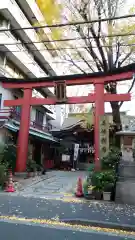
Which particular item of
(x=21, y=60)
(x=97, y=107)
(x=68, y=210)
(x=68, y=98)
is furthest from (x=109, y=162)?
(x=21, y=60)

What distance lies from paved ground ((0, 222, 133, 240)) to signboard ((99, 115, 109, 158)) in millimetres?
7184

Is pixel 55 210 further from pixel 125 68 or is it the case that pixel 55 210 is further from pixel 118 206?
pixel 125 68

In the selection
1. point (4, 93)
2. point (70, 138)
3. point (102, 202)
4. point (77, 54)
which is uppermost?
point (77, 54)

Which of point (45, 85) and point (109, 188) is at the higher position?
point (45, 85)

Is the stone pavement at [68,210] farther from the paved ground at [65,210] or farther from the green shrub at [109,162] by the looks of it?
the green shrub at [109,162]

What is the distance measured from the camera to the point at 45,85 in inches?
676

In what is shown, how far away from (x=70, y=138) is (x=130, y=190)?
20.0m

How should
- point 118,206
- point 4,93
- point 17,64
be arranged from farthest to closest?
point 17,64 → point 4,93 → point 118,206

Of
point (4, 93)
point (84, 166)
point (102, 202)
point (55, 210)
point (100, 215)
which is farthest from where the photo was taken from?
point (84, 166)

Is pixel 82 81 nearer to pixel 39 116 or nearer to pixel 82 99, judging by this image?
pixel 82 99

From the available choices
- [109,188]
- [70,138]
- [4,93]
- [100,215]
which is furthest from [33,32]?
[100,215]

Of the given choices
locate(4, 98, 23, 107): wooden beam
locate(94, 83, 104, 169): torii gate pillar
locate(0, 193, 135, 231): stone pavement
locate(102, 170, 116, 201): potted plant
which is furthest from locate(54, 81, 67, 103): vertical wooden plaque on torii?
locate(0, 193, 135, 231): stone pavement

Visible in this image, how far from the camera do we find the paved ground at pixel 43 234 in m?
5.23

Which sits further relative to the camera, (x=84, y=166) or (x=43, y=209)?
(x=84, y=166)
